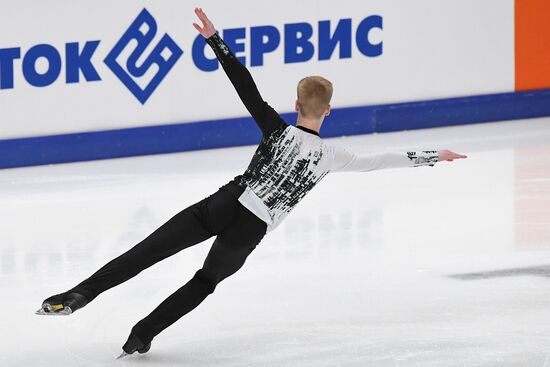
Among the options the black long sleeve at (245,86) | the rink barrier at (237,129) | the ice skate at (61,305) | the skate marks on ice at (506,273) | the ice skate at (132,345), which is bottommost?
the ice skate at (132,345)

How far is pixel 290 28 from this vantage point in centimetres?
967

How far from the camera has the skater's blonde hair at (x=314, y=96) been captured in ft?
14.2

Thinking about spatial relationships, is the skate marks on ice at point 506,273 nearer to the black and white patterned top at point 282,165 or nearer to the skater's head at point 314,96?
the black and white patterned top at point 282,165

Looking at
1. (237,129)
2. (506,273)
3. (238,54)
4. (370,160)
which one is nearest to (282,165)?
(370,160)

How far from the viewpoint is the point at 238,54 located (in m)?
9.47

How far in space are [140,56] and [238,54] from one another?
720 millimetres

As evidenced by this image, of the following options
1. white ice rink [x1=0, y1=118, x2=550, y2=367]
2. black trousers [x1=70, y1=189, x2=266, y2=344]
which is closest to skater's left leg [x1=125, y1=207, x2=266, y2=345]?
black trousers [x1=70, y1=189, x2=266, y2=344]

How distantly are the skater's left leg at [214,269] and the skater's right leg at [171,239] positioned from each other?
0.05 meters

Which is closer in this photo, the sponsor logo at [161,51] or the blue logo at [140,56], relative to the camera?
the sponsor logo at [161,51]

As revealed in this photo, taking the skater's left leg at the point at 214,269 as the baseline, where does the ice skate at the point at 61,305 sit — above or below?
below

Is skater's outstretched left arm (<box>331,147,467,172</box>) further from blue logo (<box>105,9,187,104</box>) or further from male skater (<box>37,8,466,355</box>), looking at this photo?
blue logo (<box>105,9,187,104</box>)

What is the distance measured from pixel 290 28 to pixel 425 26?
1.18 meters

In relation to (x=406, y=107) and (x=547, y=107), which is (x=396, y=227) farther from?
(x=547, y=107)

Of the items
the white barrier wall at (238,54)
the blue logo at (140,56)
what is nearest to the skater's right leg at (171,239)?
the white barrier wall at (238,54)
